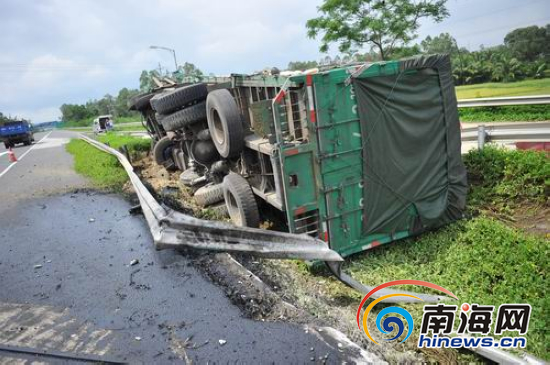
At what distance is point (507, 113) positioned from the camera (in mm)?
12859

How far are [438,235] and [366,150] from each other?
1.57m

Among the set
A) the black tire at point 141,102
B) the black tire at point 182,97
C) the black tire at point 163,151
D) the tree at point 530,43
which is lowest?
the black tire at point 163,151

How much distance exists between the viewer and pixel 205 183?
750cm

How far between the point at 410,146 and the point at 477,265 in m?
1.58

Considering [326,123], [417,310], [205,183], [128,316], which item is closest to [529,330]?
[417,310]

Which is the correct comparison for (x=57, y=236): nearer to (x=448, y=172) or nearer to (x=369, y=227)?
(x=369, y=227)

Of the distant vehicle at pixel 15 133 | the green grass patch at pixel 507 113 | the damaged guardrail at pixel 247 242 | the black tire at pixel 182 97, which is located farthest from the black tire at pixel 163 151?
the distant vehicle at pixel 15 133

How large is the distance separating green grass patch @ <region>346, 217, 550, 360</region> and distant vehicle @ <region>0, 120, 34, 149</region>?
28.4m

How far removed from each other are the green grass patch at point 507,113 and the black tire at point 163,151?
10.6 m

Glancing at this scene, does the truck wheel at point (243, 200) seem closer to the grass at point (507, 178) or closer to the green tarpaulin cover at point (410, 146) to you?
the green tarpaulin cover at point (410, 146)

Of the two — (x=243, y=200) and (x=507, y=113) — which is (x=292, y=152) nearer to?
(x=243, y=200)

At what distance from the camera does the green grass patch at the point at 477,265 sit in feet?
10.8

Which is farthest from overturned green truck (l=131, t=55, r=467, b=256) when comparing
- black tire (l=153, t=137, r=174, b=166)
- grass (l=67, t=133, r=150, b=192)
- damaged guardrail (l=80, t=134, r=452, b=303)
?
black tire (l=153, t=137, r=174, b=166)

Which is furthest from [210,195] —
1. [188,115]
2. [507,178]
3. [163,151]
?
[163,151]
